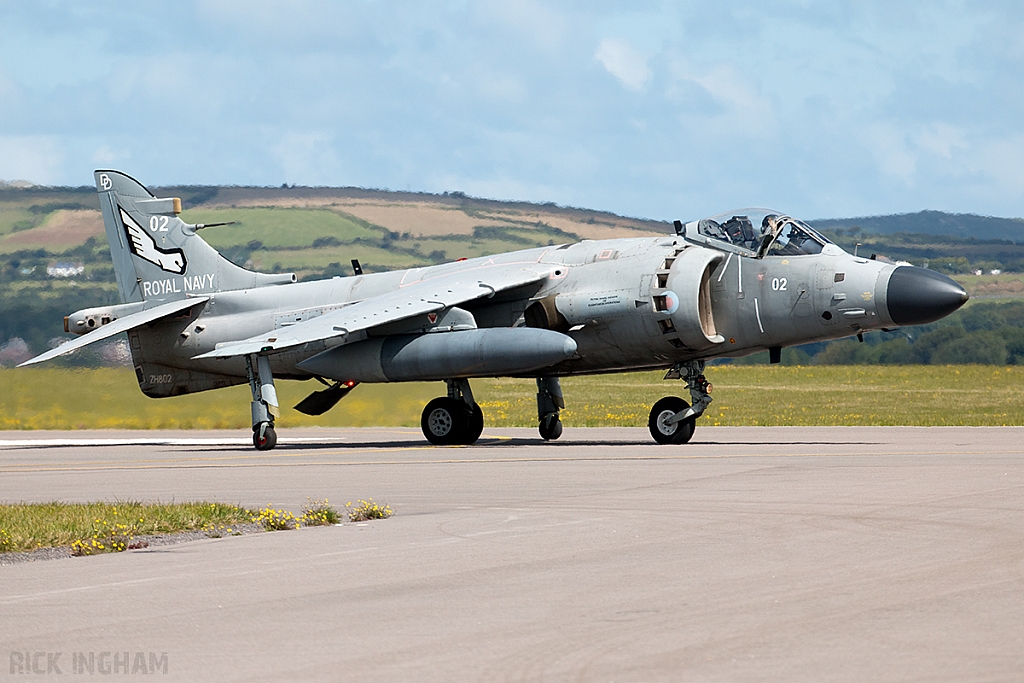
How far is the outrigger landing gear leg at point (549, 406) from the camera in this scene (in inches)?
Result: 886

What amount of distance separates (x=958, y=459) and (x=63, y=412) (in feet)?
63.0

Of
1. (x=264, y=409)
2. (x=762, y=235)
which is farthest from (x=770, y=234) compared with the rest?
(x=264, y=409)

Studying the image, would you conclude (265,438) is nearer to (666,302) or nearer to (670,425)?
(670,425)

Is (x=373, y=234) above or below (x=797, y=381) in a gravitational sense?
above

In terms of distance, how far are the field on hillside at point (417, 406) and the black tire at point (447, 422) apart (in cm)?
497

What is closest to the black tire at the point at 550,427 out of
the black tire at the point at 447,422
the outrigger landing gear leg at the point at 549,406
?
the outrigger landing gear leg at the point at 549,406

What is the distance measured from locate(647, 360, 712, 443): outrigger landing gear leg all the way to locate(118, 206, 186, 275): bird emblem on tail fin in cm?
992

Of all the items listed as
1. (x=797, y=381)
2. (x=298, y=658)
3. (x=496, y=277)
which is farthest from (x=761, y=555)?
(x=797, y=381)

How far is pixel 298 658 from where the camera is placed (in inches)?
221

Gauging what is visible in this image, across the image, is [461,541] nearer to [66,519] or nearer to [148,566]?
[148,566]

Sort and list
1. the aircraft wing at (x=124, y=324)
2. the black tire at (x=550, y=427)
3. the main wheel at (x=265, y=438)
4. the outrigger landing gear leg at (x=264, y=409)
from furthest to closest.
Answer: the aircraft wing at (x=124, y=324), the black tire at (x=550, y=427), the main wheel at (x=265, y=438), the outrigger landing gear leg at (x=264, y=409)

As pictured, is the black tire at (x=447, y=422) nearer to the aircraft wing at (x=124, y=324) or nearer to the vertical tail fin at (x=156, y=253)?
the vertical tail fin at (x=156, y=253)

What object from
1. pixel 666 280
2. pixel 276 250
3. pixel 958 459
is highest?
pixel 276 250

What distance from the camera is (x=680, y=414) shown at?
20.4 m
